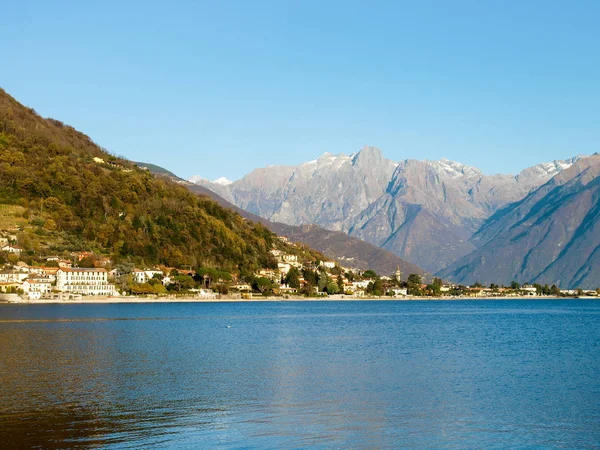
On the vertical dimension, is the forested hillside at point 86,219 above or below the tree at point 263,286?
above

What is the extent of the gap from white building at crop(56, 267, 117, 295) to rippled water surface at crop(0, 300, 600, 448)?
8537cm

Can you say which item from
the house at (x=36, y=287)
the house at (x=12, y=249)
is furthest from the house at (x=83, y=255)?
the house at (x=36, y=287)

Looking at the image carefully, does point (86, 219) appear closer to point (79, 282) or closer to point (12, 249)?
point (12, 249)

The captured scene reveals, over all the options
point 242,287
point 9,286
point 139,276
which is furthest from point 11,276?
point 242,287

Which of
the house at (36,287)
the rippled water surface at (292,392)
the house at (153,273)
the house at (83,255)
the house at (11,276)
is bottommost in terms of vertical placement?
the rippled water surface at (292,392)

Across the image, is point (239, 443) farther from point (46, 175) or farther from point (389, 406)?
point (46, 175)

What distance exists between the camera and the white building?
152500 millimetres

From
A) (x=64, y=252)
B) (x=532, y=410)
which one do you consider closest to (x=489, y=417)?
(x=532, y=410)

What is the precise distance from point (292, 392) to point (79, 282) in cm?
12311

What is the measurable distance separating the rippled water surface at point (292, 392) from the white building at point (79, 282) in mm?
85366

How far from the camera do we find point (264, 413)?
32500 mm

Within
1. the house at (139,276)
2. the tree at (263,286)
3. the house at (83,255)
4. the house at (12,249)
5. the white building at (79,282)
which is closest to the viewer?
the white building at (79,282)

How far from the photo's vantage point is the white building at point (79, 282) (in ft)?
500

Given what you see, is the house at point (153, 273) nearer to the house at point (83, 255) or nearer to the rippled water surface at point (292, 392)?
the house at point (83, 255)
